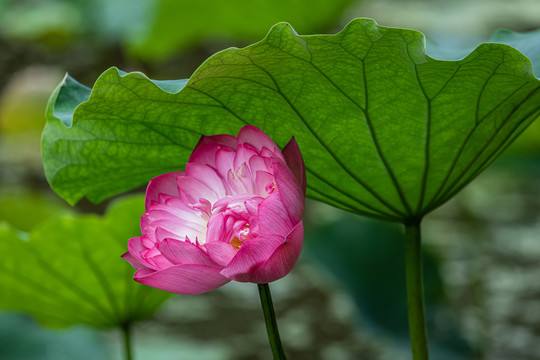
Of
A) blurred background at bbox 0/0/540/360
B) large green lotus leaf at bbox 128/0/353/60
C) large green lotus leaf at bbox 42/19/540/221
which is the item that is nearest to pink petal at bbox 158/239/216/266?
large green lotus leaf at bbox 42/19/540/221

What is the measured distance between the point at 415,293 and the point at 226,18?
1.34 meters

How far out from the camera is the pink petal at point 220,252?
34 centimetres

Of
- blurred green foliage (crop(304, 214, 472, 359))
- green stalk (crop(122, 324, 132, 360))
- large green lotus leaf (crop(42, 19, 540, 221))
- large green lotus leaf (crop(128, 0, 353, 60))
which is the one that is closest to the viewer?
large green lotus leaf (crop(42, 19, 540, 221))

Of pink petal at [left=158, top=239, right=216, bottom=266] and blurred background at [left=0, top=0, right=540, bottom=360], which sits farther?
blurred background at [left=0, top=0, right=540, bottom=360]

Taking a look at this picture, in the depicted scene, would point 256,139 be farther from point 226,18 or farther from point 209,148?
point 226,18

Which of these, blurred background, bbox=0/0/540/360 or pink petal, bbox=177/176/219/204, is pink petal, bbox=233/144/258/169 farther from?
blurred background, bbox=0/0/540/360

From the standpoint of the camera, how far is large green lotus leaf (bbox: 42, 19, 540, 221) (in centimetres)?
44

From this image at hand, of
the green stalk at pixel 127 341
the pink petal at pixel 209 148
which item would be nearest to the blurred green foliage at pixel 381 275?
the green stalk at pixel 127 341

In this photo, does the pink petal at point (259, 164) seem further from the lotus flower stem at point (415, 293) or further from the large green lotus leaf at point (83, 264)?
the large green lotus leaf at point (83, 264)

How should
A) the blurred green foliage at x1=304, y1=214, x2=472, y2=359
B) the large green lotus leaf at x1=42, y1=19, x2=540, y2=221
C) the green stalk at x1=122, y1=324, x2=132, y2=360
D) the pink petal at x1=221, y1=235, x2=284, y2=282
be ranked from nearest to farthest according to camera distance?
1. the pink petal at x1=221, y1=235, x2=284, y2=282
2. the large green lotus leaf at x1=42, y1=19, x2=540, y2=221
3. the green stalk at x1=122, y1=324, x2=132, y2=360
4. the blurred green foliage at x1=304, y1=214, x2=472, y2=359

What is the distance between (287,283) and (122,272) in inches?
63.9

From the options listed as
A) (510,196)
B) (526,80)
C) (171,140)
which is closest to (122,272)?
(171,140)

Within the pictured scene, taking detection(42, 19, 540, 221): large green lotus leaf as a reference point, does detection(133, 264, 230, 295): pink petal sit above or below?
below

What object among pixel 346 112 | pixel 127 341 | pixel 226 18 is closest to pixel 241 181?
pixel 346 112
